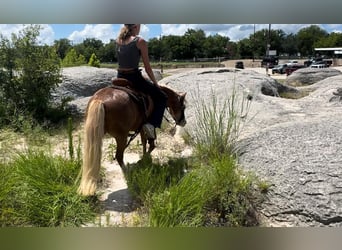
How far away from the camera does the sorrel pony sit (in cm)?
321

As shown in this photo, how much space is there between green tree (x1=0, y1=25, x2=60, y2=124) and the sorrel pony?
2.86m

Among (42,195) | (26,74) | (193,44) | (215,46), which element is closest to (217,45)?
(215,46)

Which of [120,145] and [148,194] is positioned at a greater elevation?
[120,145]

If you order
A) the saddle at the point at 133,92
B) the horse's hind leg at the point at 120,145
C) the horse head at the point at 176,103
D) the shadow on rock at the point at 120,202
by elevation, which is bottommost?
the shadow on rock at the point at 120,202

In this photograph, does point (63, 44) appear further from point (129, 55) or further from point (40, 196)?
point (40, 196)

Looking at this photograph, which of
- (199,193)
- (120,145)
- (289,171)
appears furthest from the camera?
(120,145)

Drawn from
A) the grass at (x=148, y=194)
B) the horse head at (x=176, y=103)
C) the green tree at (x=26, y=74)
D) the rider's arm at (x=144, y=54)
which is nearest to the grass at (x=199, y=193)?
the grass at (x=148, y=194)

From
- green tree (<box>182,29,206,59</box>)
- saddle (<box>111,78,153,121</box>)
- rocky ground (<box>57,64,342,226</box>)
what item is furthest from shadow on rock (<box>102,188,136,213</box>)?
green tree (<box>182,29,206,59</box>)

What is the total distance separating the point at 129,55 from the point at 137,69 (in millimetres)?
205

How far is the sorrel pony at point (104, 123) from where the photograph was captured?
10.5ft

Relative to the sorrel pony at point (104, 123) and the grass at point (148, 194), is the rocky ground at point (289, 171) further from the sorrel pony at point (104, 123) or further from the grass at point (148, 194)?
the sorrel pony at point (104, 123)

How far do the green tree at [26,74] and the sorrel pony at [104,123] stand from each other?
2858 mm

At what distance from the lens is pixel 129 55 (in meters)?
3.52

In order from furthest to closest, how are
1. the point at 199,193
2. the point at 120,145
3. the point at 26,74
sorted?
the point at 26,74
the point at 120,145
the point at 199,193
